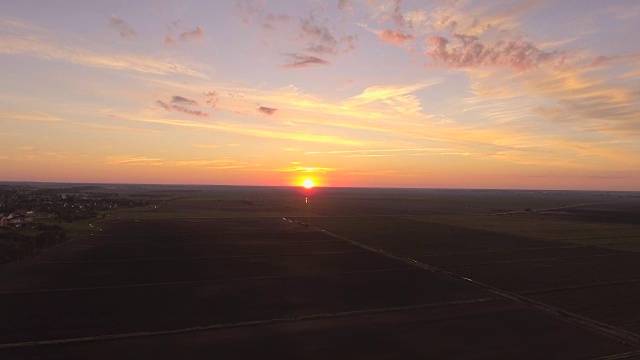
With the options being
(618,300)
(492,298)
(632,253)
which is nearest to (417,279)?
(492,298)

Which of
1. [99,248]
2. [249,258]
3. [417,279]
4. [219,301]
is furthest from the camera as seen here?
[99,248]

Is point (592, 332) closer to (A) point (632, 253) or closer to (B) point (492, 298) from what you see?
(B) point (492, 298)

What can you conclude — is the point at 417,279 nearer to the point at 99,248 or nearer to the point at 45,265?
the point at 45,265

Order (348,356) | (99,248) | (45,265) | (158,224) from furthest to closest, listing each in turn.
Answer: (158,224) → (99,248) → (45,265) → (348,356)

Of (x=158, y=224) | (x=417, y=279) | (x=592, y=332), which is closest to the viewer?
(x=592, y=332)

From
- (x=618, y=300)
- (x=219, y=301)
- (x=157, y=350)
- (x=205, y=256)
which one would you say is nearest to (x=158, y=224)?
(x=205, y=256)

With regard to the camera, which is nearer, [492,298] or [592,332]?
[592,332]
